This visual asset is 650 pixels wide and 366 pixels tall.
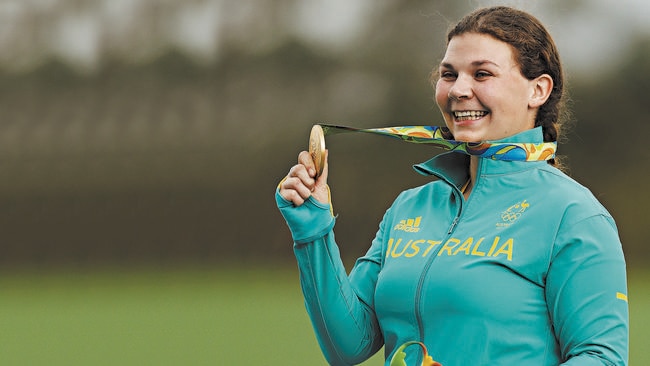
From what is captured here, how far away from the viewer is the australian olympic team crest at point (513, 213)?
208 cm

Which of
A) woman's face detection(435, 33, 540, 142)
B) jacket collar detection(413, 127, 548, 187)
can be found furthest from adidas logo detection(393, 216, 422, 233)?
woman's face detection(435, 33, 540, 142)

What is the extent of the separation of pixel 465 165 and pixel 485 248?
0.35 meters

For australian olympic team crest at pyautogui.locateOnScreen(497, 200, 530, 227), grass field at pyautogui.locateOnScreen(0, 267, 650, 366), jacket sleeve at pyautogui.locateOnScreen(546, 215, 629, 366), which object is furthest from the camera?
grass field at pyautogui.locateOnScreen(0, 267, 650, 366)

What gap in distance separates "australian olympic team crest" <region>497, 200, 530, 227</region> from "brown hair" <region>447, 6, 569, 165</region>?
0.29 m

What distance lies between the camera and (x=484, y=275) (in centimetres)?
201

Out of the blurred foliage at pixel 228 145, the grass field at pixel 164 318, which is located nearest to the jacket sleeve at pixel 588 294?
the grass field at pixel 164 318

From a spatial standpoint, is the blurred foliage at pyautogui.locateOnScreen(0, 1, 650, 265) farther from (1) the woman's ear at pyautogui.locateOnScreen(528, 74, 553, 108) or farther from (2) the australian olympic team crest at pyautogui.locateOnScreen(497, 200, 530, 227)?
(2) the australian olympic team crest at pyautogui.locateOnScreen(497, 200, 530, 227)

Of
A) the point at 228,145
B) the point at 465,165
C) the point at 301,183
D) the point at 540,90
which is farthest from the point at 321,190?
the point at 228,145

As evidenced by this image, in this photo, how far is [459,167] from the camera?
233cm

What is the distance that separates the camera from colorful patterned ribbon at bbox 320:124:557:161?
219 cm

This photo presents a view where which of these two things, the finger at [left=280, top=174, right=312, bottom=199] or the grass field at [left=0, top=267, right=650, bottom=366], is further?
the grass field at [left=0, top=267, right=650, bottom=366]

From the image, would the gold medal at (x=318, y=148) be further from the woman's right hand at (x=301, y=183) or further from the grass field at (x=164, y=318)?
the grass field at (x=164, y=318)

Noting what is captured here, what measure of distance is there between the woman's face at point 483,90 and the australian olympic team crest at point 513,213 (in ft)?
0.65

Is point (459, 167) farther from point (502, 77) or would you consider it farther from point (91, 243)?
point (91, 243)
